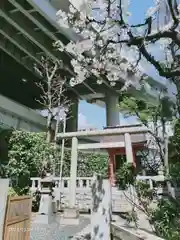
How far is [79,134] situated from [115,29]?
15.1 feet

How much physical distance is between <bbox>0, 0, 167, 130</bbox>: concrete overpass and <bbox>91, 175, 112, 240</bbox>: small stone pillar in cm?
425

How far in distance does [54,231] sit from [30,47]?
1055 cm

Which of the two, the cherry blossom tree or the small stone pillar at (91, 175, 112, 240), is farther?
the small stone pillar at (91, 175, 112, 240)

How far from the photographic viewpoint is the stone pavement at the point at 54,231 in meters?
5.04

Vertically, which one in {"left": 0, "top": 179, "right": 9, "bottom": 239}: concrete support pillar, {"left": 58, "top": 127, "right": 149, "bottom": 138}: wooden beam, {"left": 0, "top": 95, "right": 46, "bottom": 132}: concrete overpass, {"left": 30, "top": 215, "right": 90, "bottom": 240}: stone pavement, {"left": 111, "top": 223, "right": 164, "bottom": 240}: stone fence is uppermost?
{"left": 0, "top": 95, "right": 46, "bottom": 132}: concrete overpass

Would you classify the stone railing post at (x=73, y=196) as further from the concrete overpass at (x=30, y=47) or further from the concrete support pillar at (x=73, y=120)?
the concrete support pillar at (x=73, y=120)

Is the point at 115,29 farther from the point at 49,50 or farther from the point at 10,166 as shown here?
the point at 49,50

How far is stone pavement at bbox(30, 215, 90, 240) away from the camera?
5036 millimetres

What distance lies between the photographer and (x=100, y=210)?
161 inches

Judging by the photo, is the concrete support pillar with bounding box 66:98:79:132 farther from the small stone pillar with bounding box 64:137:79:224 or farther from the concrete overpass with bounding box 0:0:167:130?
the small stone pillar with bounding box 64:137:79:224

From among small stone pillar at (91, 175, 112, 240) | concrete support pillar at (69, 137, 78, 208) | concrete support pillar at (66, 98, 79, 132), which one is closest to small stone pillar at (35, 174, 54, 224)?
concrete support pillar at (69, 137, 78, 208)

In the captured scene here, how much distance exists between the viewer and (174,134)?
3.83 metres

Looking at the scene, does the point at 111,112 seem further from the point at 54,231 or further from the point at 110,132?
the point at 54,231

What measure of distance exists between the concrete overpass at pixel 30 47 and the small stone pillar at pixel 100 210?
4.25 m
